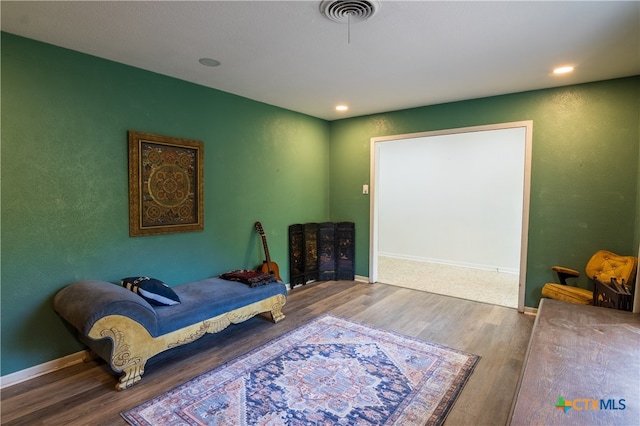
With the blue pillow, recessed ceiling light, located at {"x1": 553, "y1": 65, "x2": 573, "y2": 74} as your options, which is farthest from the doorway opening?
the blue pillow

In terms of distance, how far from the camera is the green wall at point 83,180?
239cm

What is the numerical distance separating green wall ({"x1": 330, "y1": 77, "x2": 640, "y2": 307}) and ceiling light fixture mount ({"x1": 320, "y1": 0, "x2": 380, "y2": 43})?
253 centimetres

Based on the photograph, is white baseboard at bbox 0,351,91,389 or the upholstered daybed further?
white baseboard at bbox 0,351,91,389

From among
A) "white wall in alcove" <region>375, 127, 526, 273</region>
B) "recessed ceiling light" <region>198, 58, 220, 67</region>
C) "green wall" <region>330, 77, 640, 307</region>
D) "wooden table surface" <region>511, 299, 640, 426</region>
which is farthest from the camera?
"white wall in alcove" <region>375, 127, 526, 273</region>

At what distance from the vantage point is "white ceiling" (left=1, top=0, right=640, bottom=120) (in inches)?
79.2

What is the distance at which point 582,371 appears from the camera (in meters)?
1.60

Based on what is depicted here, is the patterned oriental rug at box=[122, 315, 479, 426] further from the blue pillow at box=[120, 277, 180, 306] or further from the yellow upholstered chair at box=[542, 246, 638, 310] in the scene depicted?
the yellow upholstered chair at box=[542, 246, 638, 310]

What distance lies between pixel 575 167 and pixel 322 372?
3.25m

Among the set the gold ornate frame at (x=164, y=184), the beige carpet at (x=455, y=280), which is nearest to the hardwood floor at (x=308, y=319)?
the beige carpet at (x=455, y=280)

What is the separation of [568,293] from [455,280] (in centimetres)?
198

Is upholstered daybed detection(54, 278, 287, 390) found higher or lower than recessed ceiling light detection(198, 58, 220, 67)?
lower

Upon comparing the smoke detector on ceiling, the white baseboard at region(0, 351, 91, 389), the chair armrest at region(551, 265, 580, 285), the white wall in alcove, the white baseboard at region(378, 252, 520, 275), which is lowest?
the white baseboard at region(0, 351, 91, 389)

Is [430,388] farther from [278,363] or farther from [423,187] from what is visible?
[423,187]

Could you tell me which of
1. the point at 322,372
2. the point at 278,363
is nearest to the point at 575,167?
the point at 322,372
